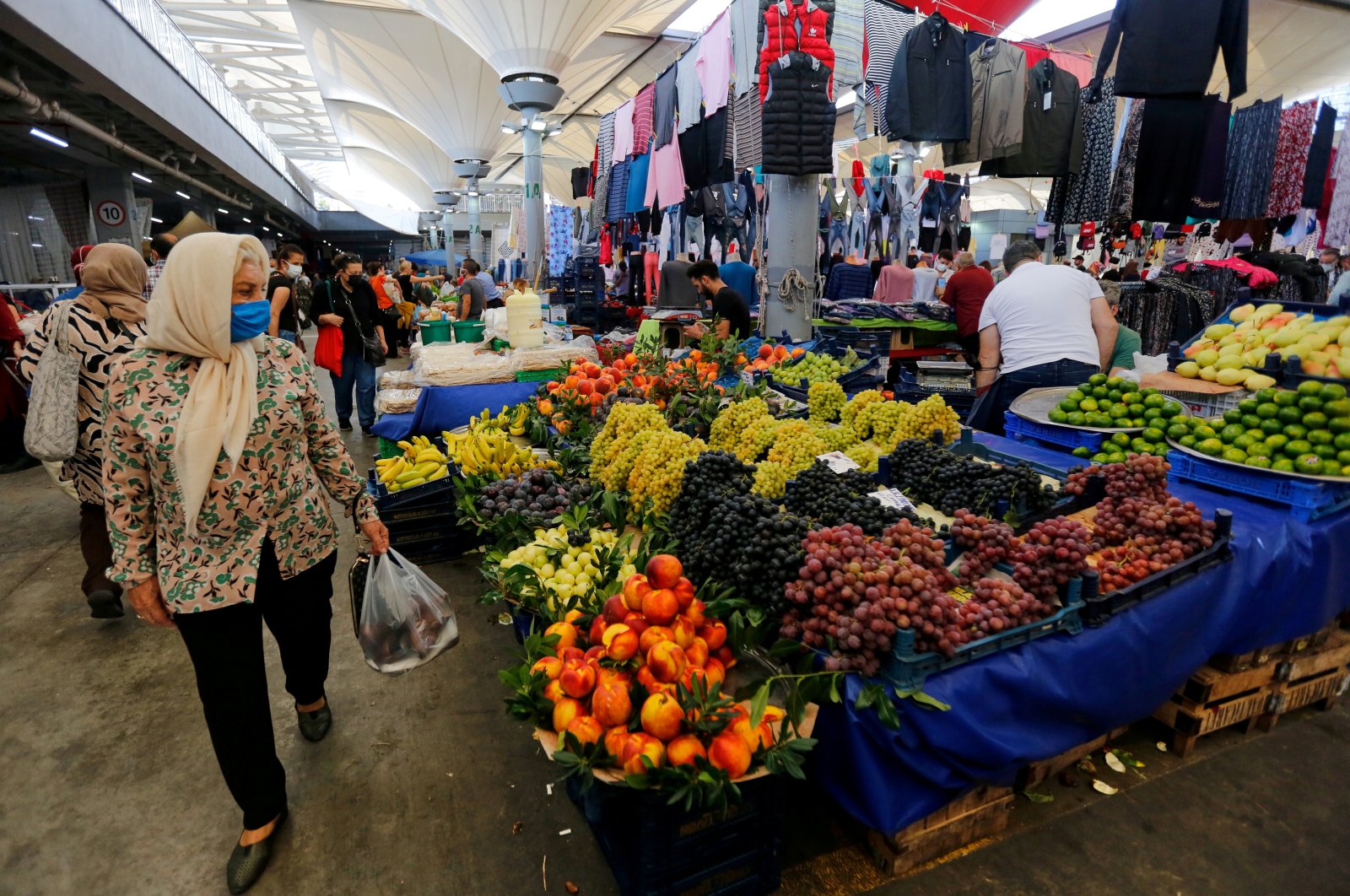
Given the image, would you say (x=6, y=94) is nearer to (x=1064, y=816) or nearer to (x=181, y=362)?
(x=181, y=362)

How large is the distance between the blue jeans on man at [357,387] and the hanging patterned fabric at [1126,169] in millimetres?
7393

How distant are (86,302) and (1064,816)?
14.1 ft

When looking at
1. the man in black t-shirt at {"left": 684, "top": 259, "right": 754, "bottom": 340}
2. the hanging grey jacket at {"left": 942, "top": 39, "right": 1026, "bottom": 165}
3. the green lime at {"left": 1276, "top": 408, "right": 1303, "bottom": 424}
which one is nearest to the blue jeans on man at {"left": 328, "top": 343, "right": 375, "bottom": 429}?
the man in black t-shirt at {"left": 684, "top": 259, "right": 754, "bottom": 340}

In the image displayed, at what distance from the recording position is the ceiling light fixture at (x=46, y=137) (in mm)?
9956

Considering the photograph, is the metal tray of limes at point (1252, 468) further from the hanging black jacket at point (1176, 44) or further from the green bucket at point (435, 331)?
the green bucket at point (435, 331)

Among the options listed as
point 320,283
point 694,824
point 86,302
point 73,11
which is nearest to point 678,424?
point 694,824

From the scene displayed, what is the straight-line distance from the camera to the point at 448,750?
2662 mm

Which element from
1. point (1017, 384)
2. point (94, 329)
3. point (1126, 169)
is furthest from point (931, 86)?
point (94, 329)

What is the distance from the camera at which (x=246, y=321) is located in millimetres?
1822

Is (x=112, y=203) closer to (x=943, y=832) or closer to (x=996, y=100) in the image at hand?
(x=996, y=100)

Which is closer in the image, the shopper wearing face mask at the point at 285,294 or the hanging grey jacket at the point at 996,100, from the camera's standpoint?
the shopper wearing face mask at the point at 285,294

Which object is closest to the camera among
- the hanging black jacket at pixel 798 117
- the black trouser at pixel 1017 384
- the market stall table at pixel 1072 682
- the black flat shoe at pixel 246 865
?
the market stall table at pixel 1072 682

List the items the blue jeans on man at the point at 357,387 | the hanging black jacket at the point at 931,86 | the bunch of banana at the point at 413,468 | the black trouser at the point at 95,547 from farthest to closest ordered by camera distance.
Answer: the blue jeans on man at the point at 357,387 → the hanging black jacket at the point at 931,86 → the bunch of banana at the point at 413,468 → the black trouser at the point at 95,547

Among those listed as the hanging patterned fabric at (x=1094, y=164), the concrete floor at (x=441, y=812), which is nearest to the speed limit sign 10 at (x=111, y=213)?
the concrete floor at (x=441, y=812)
